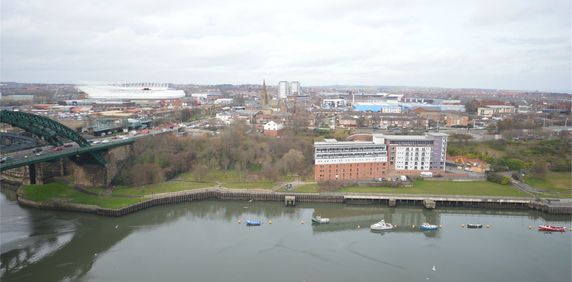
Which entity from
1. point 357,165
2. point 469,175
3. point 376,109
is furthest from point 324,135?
point 376,109

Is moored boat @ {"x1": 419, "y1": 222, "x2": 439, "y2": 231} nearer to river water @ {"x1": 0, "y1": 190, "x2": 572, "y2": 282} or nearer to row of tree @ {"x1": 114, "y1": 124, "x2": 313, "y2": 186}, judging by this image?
river water @ {"x1": 0, "y1": 190, "x2": 572, "y2": 282}

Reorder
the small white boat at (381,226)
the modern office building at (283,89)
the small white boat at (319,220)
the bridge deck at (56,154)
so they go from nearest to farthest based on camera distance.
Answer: the bridge deck at (56,154), the small white boat at (381,226), the small white boat at (319,220), the modern office building at (283,89)

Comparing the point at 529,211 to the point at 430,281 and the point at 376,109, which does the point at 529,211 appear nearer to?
the point at 430,281

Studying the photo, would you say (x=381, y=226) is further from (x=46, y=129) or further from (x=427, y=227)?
(x=46, y=129)

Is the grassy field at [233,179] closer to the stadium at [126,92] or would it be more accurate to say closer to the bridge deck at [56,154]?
the bridge deck at [56,154]

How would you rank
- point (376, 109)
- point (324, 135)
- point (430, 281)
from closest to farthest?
point (430, 281) → point (324, 135) → point (376, 109)

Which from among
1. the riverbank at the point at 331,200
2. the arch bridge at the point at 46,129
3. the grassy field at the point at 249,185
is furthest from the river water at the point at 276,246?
the arch bridge at the point at 46,129

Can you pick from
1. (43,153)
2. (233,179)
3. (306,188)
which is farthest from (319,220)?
(43,153)
